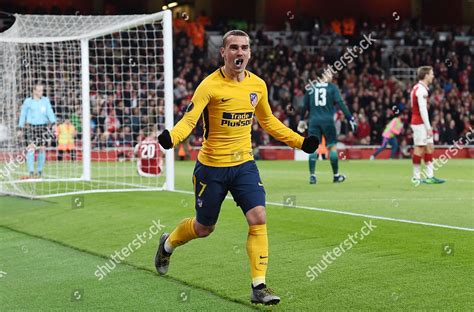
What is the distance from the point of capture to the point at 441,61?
38594mm

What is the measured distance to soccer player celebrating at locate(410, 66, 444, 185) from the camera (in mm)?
17500

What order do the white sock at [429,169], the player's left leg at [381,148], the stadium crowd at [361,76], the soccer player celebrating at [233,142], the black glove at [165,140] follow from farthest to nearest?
1. the stadium crowd at [361,76]
2. the player's left leg at [381,148]
3. the white sock at [429,169]
4. the soccer player celebrating at [233,142]
5. the black glove at [165,140]

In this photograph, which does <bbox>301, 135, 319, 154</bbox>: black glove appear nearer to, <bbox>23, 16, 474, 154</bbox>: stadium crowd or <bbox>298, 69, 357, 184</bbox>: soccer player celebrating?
<bbox>298, 69, 357, 184</bbox>: soccer player celebrating

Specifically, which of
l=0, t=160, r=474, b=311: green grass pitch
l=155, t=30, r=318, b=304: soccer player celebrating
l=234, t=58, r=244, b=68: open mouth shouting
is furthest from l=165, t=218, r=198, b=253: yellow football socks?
l=234, t=58, r=244, b=68: open mouth shouting

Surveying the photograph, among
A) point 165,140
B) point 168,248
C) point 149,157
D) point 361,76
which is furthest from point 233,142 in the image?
point 361,76

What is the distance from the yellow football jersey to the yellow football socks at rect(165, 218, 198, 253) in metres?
0.65

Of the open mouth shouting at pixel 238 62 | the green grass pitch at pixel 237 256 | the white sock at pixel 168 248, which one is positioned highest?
the open mouth shouting at pixel 238 62

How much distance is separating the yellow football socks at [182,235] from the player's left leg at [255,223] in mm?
633

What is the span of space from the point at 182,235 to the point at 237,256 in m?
1.36

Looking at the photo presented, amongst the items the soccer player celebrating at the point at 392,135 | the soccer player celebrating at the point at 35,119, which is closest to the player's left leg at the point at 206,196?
the soccer player celebrating at the point at 35,119

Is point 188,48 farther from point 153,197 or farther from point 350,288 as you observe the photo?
point 350,288

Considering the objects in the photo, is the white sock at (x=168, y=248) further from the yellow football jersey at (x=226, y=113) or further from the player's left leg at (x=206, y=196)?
the yellow football jersey at (x=226, y=113)

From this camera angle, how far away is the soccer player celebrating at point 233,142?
6.80 m

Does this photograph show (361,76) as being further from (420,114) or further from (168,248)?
(168,248)
